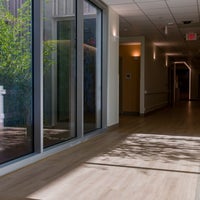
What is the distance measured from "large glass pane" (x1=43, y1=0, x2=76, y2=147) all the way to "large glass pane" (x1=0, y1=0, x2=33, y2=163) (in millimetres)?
602

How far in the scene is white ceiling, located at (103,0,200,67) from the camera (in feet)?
26.0

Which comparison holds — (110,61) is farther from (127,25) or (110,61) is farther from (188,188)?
(188,188)

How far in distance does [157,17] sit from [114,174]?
649 centimetres

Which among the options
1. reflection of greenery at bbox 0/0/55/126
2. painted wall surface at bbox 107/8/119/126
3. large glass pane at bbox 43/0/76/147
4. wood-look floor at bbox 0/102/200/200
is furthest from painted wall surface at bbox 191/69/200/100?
reflection of greenery at bbox 0/0/55/126

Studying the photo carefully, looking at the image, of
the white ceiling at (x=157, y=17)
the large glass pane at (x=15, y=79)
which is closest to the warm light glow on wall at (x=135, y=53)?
the white ceiling at (x=157, y=17)

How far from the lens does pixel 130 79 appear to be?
13469 mm

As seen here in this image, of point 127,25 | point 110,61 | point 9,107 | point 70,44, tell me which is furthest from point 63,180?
point 127,25

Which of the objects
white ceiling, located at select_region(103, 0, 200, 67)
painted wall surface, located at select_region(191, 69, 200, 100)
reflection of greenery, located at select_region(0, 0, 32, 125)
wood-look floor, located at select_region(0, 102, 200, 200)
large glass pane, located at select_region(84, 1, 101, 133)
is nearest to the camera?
wood-look floor, located at select_region(0, 102, 200, 200)

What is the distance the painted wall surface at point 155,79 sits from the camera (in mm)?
13617

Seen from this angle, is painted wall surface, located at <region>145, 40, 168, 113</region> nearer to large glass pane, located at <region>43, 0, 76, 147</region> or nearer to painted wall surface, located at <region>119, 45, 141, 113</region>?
painted wall surface, located at <region>119, 45, 141, 113</region>

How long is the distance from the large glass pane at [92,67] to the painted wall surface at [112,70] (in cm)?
41

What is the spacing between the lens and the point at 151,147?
6.23 metres

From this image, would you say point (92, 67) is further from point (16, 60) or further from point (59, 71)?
point (16, 60)

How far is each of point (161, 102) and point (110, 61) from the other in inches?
383
